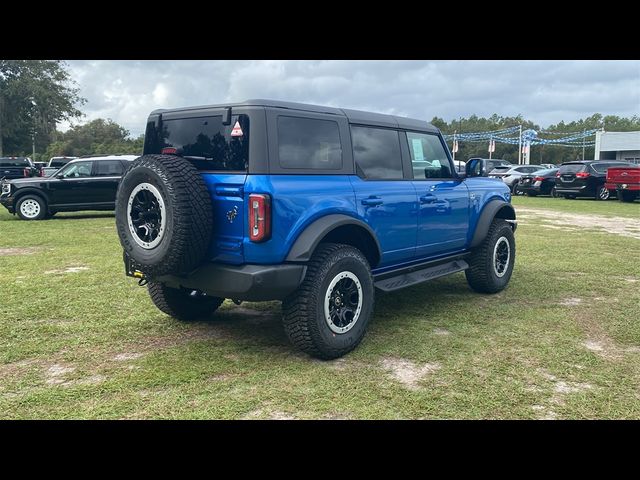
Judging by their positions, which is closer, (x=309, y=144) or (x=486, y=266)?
(x=309, y=144)

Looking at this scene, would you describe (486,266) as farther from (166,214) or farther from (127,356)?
(127,356)

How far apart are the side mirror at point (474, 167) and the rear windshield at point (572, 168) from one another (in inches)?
708

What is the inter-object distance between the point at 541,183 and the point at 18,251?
2172cm

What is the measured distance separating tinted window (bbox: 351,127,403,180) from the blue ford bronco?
13 mm

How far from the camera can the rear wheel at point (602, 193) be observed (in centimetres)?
2150

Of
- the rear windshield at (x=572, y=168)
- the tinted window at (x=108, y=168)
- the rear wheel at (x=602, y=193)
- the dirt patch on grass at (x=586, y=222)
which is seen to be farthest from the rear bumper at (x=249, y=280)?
the rear windshield at (x=572, y=168)

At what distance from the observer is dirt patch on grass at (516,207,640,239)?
12.3 metres

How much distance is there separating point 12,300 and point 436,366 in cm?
458

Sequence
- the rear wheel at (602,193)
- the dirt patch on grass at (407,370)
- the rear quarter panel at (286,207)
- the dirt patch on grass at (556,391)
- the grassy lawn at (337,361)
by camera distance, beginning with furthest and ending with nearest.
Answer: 1. the rear wheel at (602,193)
2. the rear quarter panel at (286,207)
3. the dirt patch on grass at (407,370)
4. the grassy lawn at (337,361)
5. the dirt patch on grass at (556,391)

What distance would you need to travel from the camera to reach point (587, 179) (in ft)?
71.1

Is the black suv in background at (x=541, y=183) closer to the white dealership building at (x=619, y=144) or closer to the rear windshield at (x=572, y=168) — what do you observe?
the rear windshield at (x=572, y=168)

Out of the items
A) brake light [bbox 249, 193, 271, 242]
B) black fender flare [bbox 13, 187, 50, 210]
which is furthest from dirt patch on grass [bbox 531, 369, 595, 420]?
black fender flare [bbox 13, 187, 50, 210]

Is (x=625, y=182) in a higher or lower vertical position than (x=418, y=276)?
higher

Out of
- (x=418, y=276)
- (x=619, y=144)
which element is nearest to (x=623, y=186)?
(x=418, y=276)
